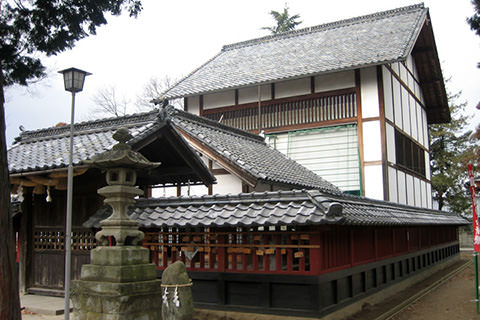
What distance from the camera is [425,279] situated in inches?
750

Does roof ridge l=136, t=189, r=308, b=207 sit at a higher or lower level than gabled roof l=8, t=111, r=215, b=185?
lower

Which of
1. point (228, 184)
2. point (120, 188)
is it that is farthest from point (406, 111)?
point (120, 188)

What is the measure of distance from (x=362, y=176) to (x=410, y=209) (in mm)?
3113

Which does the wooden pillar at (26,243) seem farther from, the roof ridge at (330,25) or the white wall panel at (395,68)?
the roof ridge at (330,25)

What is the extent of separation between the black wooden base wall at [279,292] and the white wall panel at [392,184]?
31.5 feet

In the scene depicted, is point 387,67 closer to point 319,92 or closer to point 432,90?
point 319,92

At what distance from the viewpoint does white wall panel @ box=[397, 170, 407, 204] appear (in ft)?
72.8

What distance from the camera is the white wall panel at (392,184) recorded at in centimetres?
2081

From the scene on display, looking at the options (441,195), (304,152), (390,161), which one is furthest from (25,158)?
(441,195)

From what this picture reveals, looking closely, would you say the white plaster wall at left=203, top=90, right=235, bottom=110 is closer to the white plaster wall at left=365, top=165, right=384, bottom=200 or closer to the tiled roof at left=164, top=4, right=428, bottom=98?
the tiled roof at left=164, top=4, right=428, bottom=98

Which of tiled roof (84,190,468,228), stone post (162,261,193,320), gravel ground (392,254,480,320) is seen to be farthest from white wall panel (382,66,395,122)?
stone post (162,261,193,320)

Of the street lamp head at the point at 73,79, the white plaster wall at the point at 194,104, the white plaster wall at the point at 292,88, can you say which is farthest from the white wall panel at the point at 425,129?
the street lamp head at the point at 73,79

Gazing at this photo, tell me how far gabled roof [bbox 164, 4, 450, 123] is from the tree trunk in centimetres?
1561

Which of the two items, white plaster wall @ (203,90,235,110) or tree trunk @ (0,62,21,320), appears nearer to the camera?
tree trunk @ (0,62,21,320)
